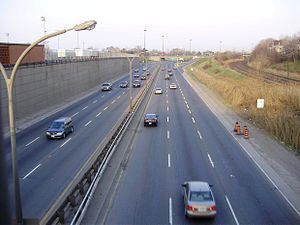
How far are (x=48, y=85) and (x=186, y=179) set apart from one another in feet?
98.7

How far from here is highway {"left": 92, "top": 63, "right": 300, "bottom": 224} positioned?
15234mm

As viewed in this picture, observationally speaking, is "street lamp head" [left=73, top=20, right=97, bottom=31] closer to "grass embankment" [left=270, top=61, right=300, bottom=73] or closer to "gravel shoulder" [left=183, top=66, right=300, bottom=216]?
"gravel shoulder" [left=183, top=66, right=300, bottom=216]

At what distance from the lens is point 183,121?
1497 inches

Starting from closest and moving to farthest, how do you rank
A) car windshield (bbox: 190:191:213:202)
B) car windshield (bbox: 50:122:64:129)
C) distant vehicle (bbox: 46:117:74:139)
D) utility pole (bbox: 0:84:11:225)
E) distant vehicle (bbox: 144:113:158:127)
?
1. utility pole (bbox: 0:84:11:225)
2. car windshield (bbox: 190:191:213:202)
3. distant vehicle (bbox: 46:117:74:139)
4. car windshield (bbox: 50:122:64:129)
5. distant vehicle (bbox: 144:113:158:127)

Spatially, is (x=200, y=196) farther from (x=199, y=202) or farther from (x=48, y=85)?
(x=48, y=85)

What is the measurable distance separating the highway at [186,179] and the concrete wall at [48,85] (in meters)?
8.86

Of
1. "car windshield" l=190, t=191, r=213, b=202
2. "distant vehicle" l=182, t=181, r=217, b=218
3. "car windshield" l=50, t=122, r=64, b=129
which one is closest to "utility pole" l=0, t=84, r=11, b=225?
"distant vehicle" l=182, t=181, r=217, b=218

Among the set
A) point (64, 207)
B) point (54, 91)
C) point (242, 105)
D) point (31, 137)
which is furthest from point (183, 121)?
point (64, 207)

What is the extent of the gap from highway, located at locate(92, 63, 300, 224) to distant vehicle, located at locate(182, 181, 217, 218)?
413 millimetres

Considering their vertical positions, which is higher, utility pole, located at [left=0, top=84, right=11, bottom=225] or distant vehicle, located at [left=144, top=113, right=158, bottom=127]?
utility pole, located at [left=0, top=84, right=11, bottom=225]

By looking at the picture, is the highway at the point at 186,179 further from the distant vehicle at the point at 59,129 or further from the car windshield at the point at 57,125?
the car windshield at the point at 57,125

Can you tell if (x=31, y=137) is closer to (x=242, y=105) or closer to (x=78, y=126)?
(x=78, y=126)

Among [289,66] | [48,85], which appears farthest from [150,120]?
[289,66]

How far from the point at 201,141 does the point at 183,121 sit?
9.00 m
